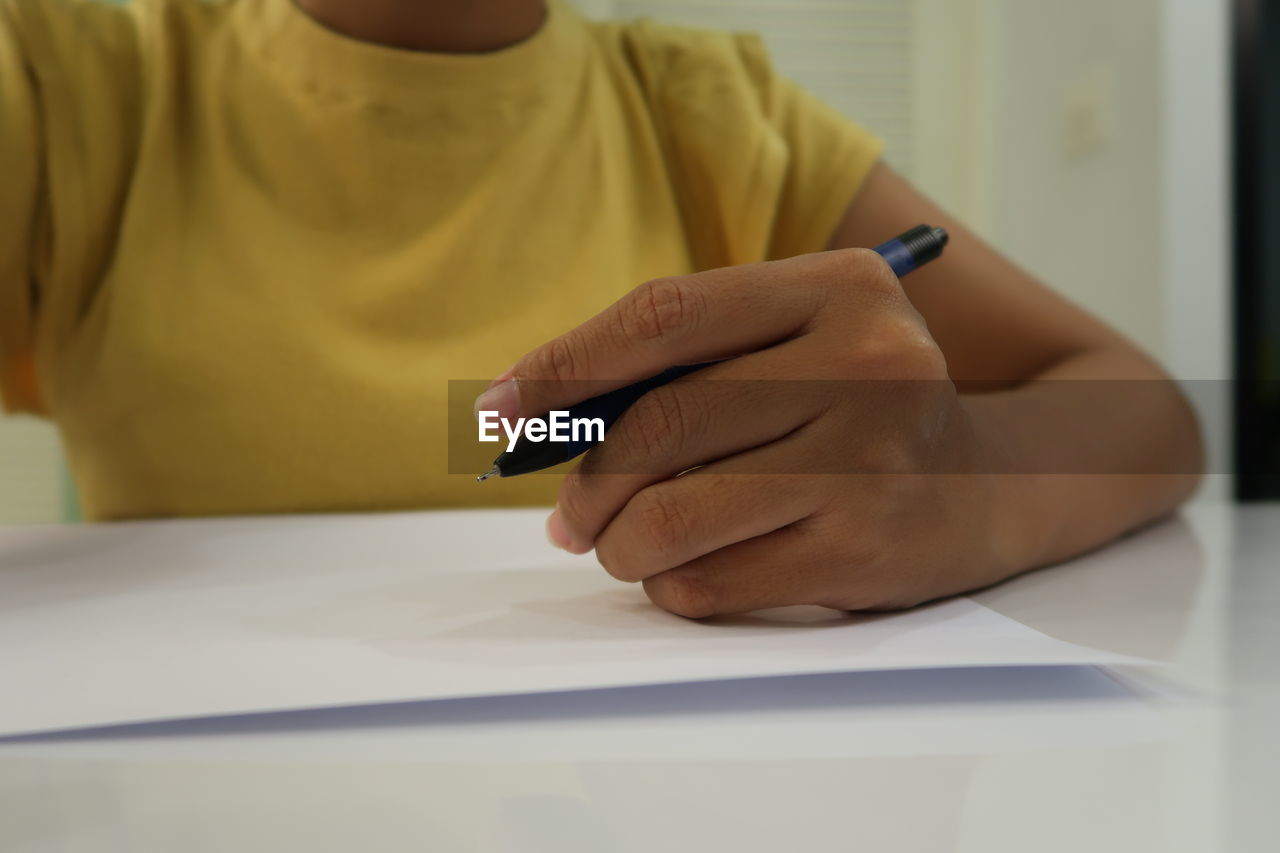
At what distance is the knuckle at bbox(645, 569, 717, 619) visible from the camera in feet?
0.81

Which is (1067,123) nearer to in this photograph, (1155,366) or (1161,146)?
(1161,146)

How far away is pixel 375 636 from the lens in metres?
0.23

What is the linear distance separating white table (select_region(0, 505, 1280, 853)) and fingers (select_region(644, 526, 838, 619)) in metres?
0.04

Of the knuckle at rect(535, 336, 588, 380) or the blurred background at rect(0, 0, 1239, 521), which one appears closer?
the knuckle at rect(535, 336, 588, 380)

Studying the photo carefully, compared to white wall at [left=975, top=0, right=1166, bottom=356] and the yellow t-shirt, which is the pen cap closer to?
the yellow t-shirt

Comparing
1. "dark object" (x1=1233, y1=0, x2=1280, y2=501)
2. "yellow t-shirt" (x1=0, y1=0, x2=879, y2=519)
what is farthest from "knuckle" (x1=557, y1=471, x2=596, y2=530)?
"dark object" (x1=1233, y1=0, x2=1280, y2=501)

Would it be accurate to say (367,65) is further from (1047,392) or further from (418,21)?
(1047,392)

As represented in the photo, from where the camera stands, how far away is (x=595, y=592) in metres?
0.28

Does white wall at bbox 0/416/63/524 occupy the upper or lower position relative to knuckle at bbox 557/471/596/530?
lower

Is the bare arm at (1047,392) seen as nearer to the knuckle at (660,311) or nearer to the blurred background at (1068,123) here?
the knuckle at (660,311)

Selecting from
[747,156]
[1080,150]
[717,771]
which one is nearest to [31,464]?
[747,156]

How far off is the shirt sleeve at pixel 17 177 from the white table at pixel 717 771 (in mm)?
431

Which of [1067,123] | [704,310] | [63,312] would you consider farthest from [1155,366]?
[1067,123]

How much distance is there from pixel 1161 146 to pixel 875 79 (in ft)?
1.86
